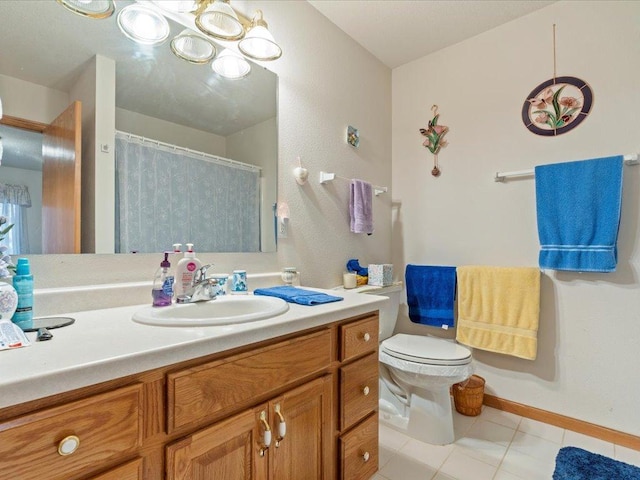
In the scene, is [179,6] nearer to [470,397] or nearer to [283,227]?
[283,227]

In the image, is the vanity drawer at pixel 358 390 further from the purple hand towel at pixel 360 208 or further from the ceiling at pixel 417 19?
the ceiling at pixel 417 19

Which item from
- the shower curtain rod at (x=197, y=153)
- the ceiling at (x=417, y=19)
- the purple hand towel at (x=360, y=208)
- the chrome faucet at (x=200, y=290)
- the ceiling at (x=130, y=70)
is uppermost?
the ceiling at (x=417, y=19)

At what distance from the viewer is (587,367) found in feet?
5.51

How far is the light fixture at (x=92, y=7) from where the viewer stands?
1.01 metres

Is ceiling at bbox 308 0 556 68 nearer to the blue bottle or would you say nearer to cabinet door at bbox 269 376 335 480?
the blue bottle

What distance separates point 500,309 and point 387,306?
633mm

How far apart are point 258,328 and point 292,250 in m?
0.88

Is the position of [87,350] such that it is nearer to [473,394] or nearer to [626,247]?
[473,394]

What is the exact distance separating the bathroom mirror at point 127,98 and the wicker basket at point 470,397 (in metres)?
1.40

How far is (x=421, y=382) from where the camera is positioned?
1.57 meters

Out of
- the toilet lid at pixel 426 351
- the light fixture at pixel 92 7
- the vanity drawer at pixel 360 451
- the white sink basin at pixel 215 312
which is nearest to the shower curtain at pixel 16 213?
the white sink basin at pixel 215 312

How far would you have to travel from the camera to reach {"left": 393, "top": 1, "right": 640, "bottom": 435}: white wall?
159cm

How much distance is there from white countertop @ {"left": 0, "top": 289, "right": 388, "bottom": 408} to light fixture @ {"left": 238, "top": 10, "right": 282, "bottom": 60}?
1.14 metres

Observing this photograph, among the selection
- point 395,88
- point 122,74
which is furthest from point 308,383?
point 395,88
